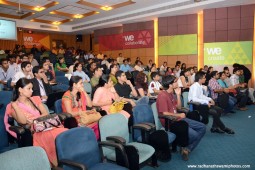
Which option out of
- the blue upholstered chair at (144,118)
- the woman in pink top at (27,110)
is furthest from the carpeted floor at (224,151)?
the woman in pink top at (27,110)

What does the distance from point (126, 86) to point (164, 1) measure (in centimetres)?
618

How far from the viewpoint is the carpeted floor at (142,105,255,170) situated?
327 cm

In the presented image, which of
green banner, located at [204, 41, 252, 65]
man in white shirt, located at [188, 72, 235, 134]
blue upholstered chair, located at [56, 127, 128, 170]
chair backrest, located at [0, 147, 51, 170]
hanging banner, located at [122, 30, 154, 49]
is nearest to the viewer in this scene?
chair backrest, located at [0, 147, 51, 170]

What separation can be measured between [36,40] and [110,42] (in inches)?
231

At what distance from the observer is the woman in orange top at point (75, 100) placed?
3.29 m

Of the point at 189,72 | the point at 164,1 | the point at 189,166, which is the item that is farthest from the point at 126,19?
the point at 189,166

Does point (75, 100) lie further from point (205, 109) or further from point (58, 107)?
point (205, 109)

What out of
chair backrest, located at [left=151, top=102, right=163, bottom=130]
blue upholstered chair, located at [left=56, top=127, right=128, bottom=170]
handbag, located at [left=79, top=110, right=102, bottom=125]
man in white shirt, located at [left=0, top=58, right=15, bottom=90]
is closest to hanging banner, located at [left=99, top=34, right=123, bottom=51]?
man in white shirt, located at [left=0, top=58, right=15, bottom=90]

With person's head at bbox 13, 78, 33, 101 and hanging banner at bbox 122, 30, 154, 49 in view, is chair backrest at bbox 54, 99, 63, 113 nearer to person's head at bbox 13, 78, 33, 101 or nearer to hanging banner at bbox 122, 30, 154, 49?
person's head at bbox 13, 78, 33, 101

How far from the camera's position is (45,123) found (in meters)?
2.49

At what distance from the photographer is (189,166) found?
3.19m

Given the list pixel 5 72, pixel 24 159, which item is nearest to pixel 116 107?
pixel 24 159

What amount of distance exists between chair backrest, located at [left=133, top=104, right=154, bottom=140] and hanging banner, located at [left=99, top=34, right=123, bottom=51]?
35.7 feet

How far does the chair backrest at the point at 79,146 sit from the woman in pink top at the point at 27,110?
43cm
